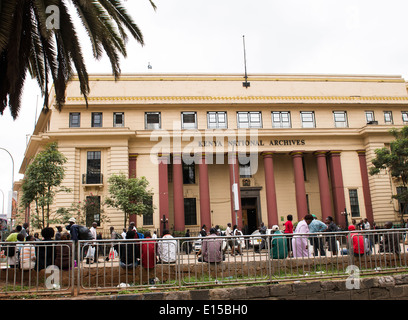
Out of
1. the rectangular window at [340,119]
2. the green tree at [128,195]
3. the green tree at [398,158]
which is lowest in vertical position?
the green tree at [128,195]

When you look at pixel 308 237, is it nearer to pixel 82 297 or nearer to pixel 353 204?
pixel 82 297

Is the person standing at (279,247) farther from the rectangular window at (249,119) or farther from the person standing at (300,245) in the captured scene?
the rectangular window at (249,119)

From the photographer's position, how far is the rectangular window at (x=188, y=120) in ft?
105

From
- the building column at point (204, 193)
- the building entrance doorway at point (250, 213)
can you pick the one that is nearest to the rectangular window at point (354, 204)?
the building entrance doorway at point (250, 213)

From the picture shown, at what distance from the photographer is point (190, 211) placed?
1282 inches

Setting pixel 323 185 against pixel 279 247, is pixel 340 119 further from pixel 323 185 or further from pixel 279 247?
pixel 279 247

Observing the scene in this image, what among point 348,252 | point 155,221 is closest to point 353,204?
point 155,221

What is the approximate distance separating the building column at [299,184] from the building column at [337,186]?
2705 mm

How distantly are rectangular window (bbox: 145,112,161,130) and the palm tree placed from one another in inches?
701

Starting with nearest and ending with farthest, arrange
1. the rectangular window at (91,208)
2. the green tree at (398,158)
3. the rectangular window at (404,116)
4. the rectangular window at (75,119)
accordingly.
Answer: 1. the rectangular window at (91,208)
2. the green tree at (398,158)
3. the rectangular window at (75,119)
4. the rectangular window at (404,116)

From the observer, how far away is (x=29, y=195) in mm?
21641

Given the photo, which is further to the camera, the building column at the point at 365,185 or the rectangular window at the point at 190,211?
the rectangular window at the point at 190,211

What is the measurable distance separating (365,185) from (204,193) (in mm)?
13938
